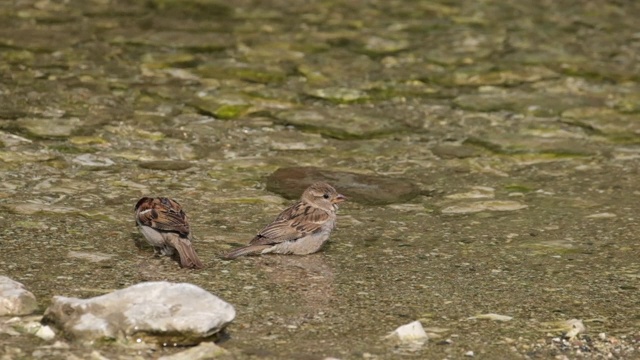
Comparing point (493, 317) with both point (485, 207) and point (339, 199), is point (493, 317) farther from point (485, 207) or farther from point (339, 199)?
point (485, 207)

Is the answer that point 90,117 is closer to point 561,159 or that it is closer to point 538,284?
point 561,159

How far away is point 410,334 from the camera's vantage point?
5871mm

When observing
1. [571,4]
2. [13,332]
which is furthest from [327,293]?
[571,4]

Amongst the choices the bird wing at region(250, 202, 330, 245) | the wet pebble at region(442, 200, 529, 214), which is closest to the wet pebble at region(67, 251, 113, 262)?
the bird wing at region(250, 202, 330, 245)

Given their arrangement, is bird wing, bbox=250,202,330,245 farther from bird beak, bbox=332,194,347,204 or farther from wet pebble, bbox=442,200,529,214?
wet pebble, bbox=442,200,529,214

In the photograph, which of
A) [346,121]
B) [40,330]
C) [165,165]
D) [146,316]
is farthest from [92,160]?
[146,316]

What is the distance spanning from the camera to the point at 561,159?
9453 millimetres

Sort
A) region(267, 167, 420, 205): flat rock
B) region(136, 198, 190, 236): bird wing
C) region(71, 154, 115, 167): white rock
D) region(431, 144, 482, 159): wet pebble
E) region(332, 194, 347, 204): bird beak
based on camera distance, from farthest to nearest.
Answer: region(431, 144, 482, 159): wet pebble
region(71, 154, 115, 167): white rock
region(267, 167, 420, 205): flat rock
region(332, 194, 347, 204): bird beak
region(136, 198, 190, 236): bird wing

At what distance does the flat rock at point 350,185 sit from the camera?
333 inches

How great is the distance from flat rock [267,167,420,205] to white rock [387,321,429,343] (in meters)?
2.49

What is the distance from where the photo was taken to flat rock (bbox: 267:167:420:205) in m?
8.46

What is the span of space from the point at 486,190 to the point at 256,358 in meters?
3.53

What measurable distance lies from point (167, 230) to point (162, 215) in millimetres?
185

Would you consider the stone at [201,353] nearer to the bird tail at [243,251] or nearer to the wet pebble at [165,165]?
the bird tail at [243,251]
